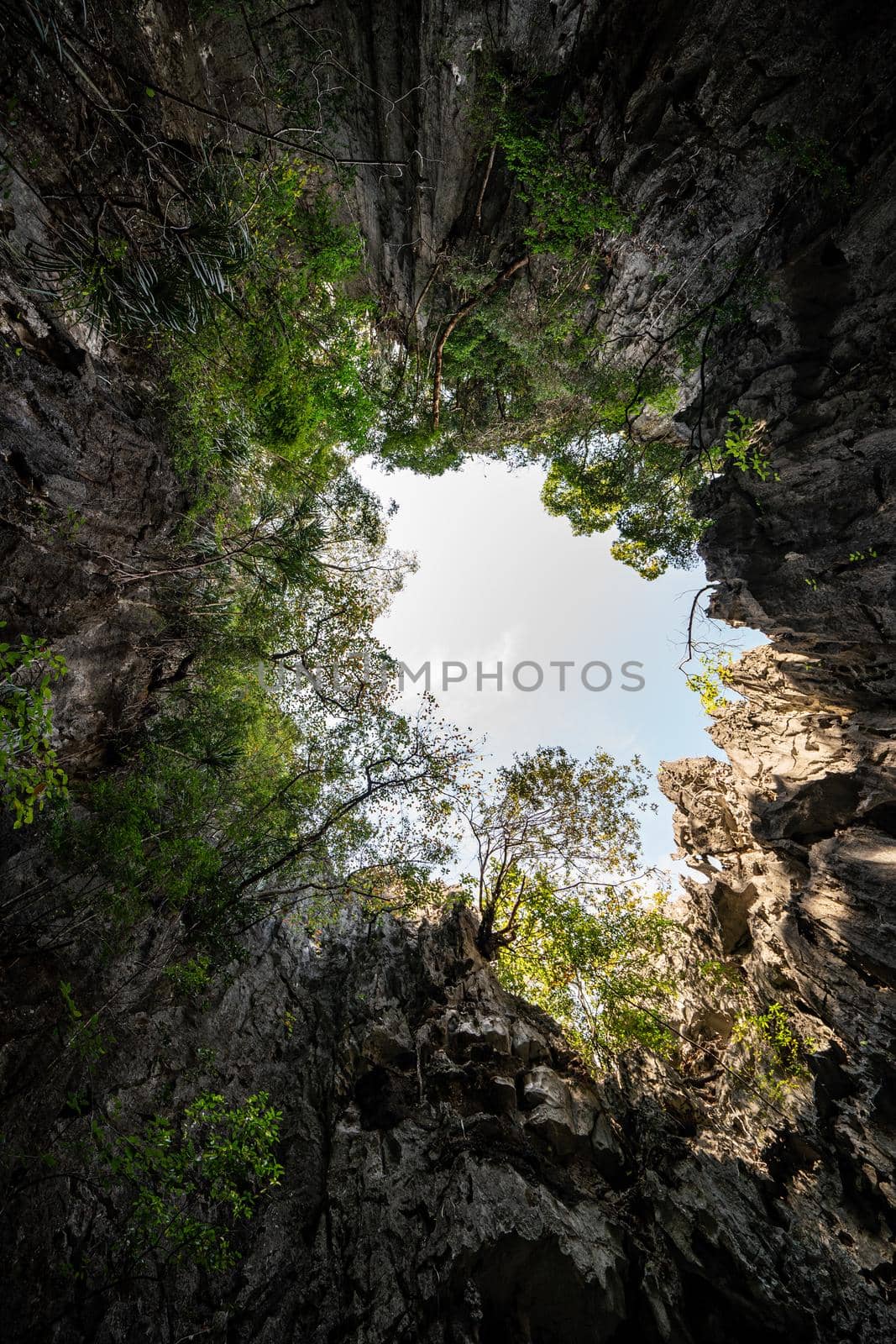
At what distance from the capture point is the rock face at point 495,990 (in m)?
5.70

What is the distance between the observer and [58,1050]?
546 cm

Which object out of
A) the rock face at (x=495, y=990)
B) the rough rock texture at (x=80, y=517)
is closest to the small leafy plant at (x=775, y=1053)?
the rock face at (x=495, y=990)

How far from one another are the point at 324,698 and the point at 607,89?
1233 centimetres

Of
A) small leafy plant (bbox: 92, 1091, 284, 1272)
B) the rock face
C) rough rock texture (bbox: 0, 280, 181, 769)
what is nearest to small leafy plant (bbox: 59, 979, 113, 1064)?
the rock face

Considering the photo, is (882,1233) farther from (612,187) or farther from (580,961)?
(612,187)

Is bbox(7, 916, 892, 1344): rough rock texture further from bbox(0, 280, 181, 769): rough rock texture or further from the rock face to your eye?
bbox(0, 280, 181, 769): rough rock texture

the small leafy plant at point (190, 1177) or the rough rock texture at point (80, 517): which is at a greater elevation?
the rough rock texture at point (80, 517)

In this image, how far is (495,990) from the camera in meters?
10.5

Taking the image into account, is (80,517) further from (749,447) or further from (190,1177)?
(749,447)

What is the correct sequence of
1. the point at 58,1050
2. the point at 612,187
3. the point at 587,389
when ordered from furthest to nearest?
the point at 587,389
the point at 612,187
the point at 58,1050

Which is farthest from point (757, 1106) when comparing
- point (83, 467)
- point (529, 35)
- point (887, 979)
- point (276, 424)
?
point (529, 35)

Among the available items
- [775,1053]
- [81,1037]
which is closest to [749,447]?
[775,1053]

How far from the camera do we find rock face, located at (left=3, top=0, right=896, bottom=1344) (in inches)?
224

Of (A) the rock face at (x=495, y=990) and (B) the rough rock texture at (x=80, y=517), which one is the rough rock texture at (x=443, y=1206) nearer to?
(A) the rock face at (x=495, y=990)
